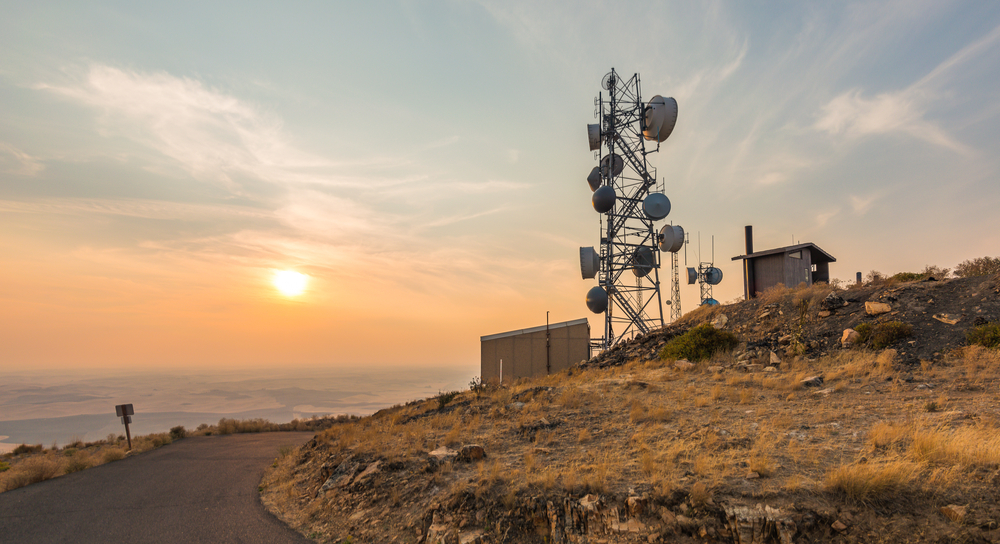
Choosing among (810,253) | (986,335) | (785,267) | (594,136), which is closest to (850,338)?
(986,335)

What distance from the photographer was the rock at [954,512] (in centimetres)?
585

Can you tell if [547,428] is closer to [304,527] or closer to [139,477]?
[304,527]

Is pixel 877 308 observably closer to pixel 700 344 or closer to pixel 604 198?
pixel 700 344

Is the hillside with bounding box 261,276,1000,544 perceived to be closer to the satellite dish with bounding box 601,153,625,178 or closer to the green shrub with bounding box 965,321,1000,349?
the green shrub with bounding box 965,321,1000,349

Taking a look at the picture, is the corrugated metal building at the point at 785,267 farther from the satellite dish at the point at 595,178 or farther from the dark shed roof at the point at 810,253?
the satellite dish at the point at 595,178

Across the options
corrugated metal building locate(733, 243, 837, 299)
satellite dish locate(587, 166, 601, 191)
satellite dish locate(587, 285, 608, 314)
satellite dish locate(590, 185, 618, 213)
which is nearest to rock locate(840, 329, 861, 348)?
corrugated metal building locate(733, 243, 837, 299)

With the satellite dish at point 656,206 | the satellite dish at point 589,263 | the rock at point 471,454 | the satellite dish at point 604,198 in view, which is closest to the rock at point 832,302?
the satellite dish at point 656,206

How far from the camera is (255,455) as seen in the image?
1806 centimetres

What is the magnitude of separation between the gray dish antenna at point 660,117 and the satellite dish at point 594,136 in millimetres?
3391

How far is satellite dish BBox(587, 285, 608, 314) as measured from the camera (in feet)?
97.1

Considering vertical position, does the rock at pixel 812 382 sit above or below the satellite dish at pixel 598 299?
below

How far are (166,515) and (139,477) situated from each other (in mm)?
6024

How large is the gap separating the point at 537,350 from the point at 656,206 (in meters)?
12.3

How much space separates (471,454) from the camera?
1047 centimetres
